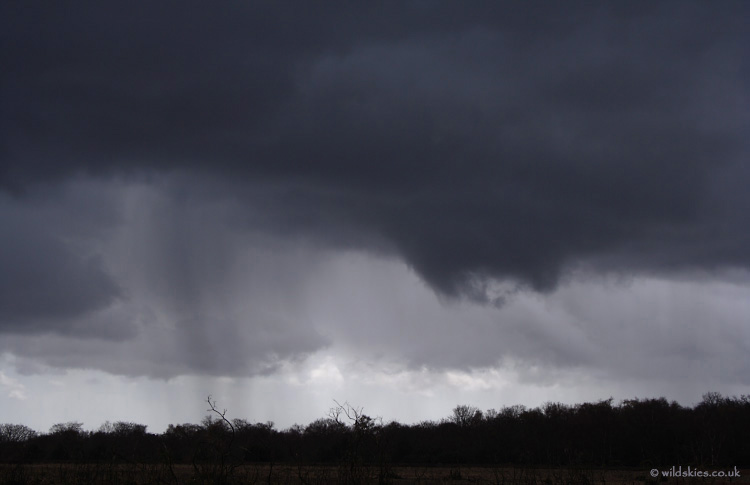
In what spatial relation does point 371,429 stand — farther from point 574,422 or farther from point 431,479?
point 574,422

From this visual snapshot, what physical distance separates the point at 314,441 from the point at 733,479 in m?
62.3

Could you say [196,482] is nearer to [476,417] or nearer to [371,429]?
[371,429]

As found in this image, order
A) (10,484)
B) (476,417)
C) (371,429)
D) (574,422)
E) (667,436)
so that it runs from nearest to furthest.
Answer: (371,429) < (10,484) < (667,436) < (574,422) < (476,417)

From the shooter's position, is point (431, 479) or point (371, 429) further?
point (431, 479)

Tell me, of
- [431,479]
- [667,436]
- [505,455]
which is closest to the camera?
[431,479]

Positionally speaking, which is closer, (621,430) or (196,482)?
(196,482)

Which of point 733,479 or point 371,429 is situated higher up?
point 371,429

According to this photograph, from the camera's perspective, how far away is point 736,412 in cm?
10075

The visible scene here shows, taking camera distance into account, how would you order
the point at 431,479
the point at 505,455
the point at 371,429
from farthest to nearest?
the point at 505,455, the point at 431,479, the point at 371,429

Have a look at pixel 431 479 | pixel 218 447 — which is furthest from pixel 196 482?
pixel 431 479

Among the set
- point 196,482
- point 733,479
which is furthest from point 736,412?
point 196,482

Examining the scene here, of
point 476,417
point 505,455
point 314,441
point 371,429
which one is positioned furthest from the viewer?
point 476,417

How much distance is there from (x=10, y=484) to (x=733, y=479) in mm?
51872

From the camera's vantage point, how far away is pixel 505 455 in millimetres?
90250
